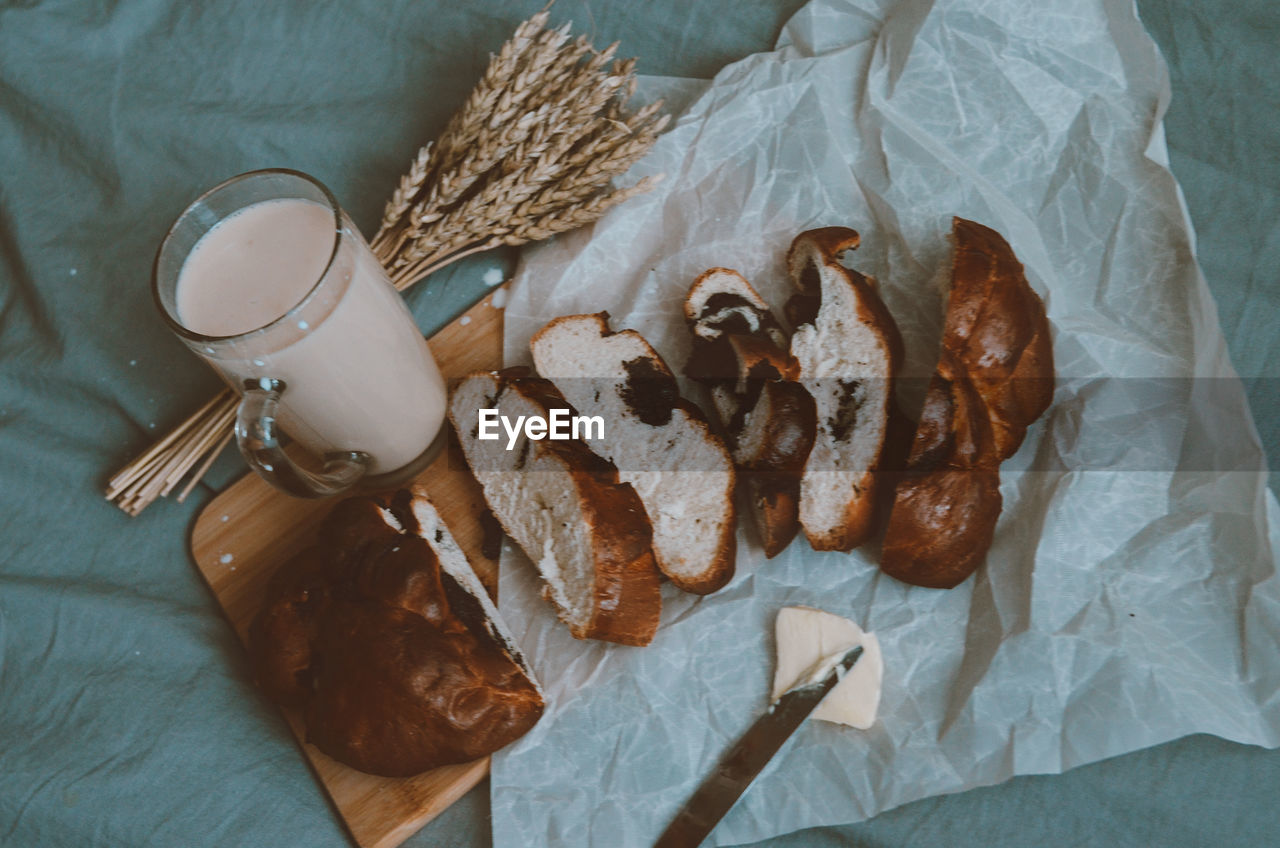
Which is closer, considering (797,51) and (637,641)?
(637,641)

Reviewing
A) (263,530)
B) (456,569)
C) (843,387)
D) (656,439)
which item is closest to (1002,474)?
(843,387)

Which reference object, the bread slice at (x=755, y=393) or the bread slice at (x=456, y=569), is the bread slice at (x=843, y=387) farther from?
the bread slice at (x=456, y=569)

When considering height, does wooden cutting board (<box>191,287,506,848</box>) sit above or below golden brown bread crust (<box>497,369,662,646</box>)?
below

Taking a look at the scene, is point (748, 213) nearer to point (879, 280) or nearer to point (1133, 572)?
point (879, 280)

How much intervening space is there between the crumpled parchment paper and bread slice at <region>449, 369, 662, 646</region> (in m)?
0.10

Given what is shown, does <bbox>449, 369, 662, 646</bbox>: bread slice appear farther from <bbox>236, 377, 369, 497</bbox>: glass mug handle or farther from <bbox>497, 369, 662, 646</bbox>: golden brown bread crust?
<bbox>236, 377, 369, 497</bbox>: glass mug handle

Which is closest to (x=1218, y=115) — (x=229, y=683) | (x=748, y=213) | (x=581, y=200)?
(x=748, y=213)

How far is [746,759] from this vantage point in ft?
5.45

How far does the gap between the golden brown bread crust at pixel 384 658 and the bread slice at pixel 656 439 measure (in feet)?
1.31

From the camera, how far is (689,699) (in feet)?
5.69

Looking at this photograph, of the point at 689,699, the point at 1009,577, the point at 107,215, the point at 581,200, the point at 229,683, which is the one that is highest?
the point at 581,200

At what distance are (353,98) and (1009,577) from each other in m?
1.84

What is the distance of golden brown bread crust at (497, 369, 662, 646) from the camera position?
5.51ft

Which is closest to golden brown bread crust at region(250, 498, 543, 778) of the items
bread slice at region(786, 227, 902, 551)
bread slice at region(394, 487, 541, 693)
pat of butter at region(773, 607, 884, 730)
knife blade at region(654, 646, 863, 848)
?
bread slice at region(394, 487, 541, 693)
